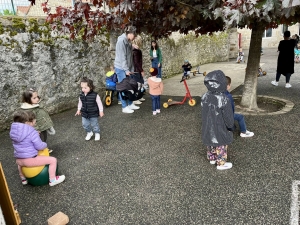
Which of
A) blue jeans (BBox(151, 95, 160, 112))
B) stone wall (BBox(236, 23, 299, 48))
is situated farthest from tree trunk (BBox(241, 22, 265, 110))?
stone wall (BBox(236, 23, 299, 48))

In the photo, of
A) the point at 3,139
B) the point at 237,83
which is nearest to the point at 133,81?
the point at 3,139

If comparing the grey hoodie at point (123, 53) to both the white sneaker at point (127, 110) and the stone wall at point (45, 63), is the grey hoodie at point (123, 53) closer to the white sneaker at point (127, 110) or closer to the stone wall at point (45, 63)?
the white sneaker at point (127, 110)

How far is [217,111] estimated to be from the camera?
3.46m

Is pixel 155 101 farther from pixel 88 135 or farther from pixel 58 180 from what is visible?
pixel 58 180

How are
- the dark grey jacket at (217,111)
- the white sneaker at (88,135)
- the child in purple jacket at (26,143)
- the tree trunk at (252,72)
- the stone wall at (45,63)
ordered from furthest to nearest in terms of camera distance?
the tree trunk at (252,72) → the stone wall at (45,63) → the white sneaker at (88,135) → the dark grey jacket at (217,111) → the child in purple jacket at (26,143)

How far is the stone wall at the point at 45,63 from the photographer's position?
5625mm

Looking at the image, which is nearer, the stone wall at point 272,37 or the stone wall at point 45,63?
the stone wall at point 45,63

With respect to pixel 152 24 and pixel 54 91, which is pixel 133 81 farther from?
pixel 54 91

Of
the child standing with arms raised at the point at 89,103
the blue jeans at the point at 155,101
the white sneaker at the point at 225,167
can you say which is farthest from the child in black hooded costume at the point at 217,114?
the blue jeans at the point at 155,101

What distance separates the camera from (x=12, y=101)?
573 cm

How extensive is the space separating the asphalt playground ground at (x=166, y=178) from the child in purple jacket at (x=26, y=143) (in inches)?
16.3

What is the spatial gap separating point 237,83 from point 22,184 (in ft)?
26.0

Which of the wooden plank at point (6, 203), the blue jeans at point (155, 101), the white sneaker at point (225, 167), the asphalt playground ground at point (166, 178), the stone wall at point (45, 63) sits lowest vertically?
the asphalt playground ground at point (166, 178)

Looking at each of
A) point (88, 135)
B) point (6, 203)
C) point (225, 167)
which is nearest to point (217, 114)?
point (225, 167)
